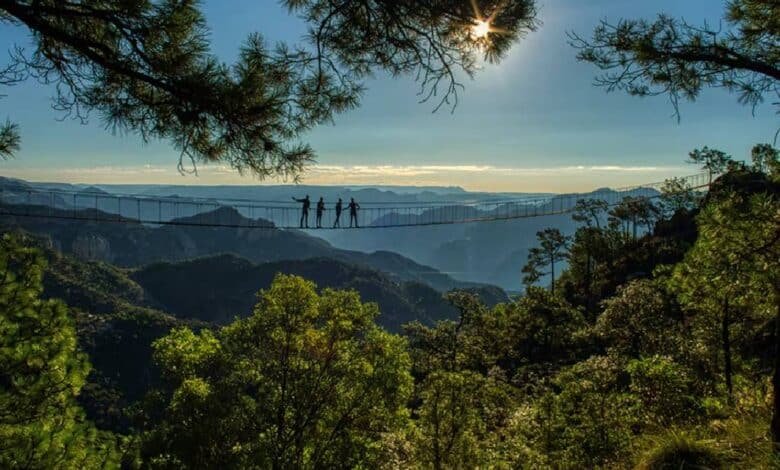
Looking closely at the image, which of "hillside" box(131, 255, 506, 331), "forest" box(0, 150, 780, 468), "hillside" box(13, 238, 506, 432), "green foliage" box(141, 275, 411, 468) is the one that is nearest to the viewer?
"forest" box(0, 150, 780, 468)

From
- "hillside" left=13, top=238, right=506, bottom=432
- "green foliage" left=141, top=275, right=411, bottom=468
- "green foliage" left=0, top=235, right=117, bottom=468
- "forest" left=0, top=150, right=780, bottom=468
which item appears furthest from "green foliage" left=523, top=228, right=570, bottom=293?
"green foliage" left=0, top=235, right=117, bottom=468

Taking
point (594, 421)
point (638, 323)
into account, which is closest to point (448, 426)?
point (594, 421)

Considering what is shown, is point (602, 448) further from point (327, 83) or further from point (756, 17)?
point (327, 83)

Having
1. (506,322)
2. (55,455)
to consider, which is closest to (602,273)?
(506,322)

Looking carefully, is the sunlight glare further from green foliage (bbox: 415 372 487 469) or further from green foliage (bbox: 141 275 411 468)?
green foliage (bbox: 141 275 411 468)

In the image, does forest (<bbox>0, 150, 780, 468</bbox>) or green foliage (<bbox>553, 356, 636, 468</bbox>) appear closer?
forest (<bbox>0, 150, 780, 468</bbox>)

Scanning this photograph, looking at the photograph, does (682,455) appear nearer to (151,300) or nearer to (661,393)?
(661,393)
